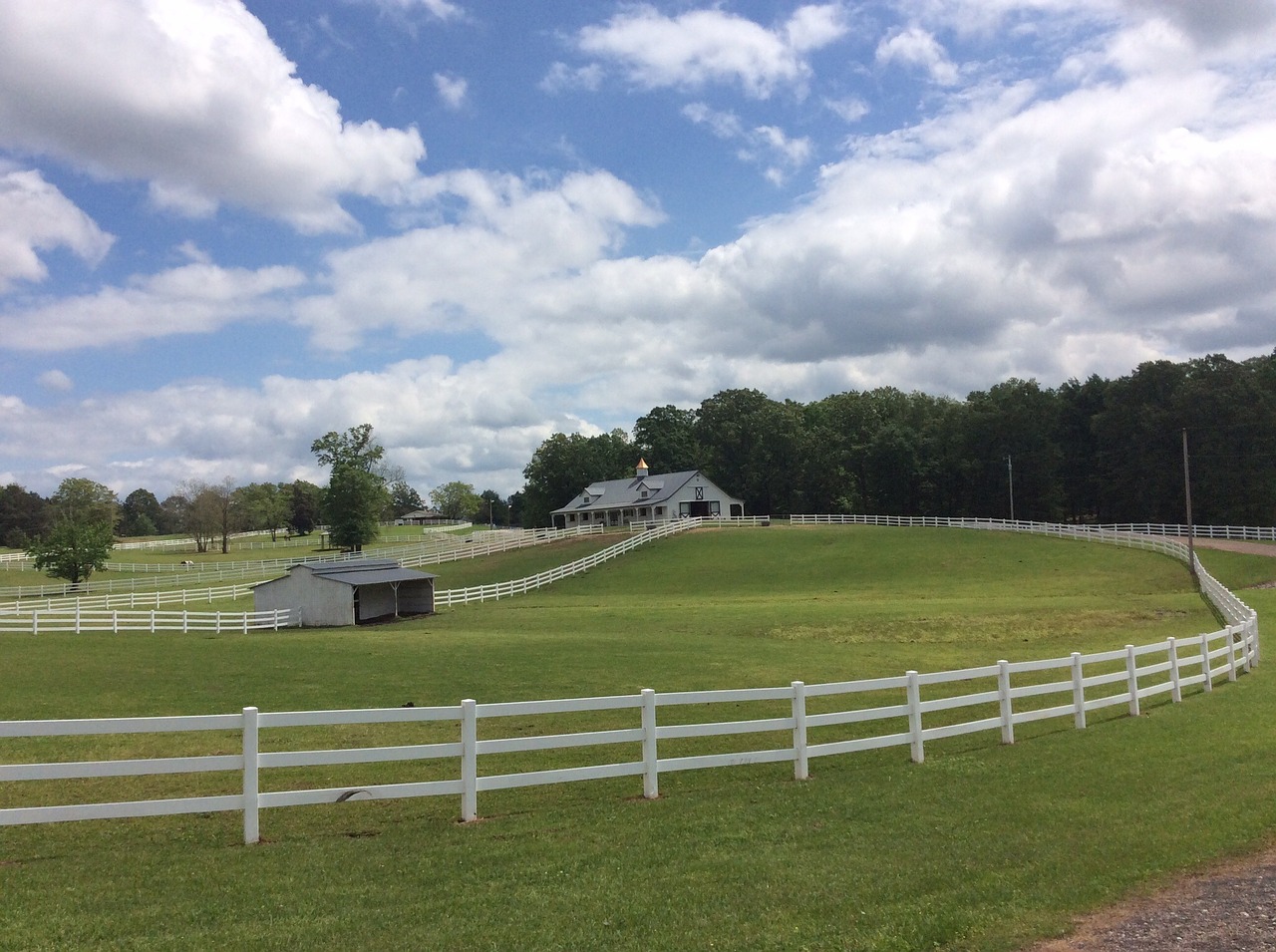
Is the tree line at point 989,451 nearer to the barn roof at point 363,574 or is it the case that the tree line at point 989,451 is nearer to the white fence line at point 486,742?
the barn roof at point 363,574

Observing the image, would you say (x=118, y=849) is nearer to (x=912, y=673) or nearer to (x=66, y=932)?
(x=66, y=932)

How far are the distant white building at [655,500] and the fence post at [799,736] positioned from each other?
7194cm

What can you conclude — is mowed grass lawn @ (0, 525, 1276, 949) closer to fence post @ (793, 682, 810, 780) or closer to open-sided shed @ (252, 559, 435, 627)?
fence post @ (793, 682, 810, 780)

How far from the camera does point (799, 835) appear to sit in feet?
26.1

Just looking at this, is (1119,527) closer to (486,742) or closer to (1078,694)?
(1078,694)

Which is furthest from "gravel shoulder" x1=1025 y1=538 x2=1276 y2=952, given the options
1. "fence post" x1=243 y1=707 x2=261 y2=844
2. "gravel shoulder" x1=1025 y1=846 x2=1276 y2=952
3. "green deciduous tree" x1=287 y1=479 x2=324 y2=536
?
"green deciduous tree" x1=287 y1=479 x2=324 y2=536

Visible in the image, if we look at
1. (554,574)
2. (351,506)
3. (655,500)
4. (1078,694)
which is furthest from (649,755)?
(351,506)

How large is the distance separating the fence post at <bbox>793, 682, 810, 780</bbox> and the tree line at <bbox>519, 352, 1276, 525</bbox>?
3003 inches

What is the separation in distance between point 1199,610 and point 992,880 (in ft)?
98.2

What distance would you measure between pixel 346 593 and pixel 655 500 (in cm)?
5048

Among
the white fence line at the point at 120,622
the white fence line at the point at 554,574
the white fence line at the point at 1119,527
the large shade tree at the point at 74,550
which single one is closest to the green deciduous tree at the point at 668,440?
the white fence line at the point at 1119,527

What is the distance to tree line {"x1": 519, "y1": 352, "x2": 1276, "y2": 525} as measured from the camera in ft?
254

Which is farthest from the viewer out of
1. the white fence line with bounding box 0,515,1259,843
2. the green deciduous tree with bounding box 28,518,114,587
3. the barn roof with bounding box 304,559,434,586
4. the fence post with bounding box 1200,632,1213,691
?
the green deciduous tree with bounding box 28,518,114,587

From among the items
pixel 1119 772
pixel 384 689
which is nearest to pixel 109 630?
pixel 384 689
